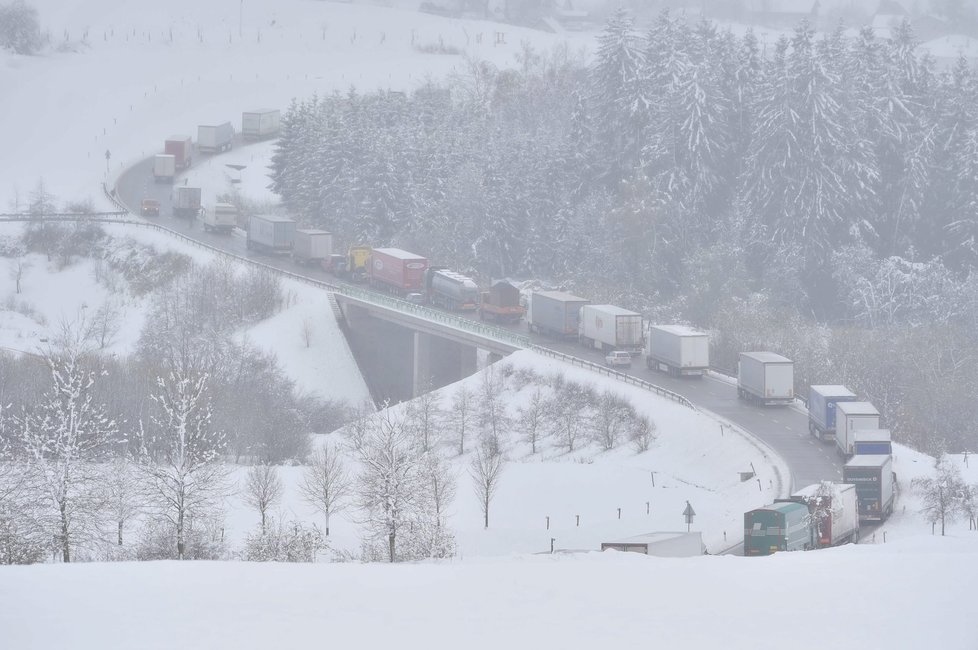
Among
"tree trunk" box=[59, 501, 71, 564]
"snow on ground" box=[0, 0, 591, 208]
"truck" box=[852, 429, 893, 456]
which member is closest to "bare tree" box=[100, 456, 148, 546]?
"tree trunk" box=[59, 501, 71, 564]

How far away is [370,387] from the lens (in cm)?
8894

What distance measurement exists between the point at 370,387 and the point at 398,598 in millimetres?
58660

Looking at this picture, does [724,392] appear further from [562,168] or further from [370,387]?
[562,168]

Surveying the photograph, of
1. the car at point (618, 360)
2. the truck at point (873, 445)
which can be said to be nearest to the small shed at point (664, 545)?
the truck at point (873, 445)

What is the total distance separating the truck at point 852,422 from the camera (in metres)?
56.5

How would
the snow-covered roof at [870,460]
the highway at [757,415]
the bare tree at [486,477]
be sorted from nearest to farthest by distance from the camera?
the snow-covered roof at [870,460] → the bare tree at [486,477] → the highway at [757,415]

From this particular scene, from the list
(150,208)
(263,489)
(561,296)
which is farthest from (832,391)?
(150,208)

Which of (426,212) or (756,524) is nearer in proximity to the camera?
(756,524)

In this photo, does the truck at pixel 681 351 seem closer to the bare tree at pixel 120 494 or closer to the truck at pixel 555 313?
the truck at pixel 555 313

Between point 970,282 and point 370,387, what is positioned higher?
point 970,282

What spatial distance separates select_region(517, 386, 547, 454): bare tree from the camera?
69188 millimetres

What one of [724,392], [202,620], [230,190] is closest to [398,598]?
[202,620]

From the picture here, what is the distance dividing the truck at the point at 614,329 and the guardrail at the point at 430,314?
2442mm

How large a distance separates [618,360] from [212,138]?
7629cm
